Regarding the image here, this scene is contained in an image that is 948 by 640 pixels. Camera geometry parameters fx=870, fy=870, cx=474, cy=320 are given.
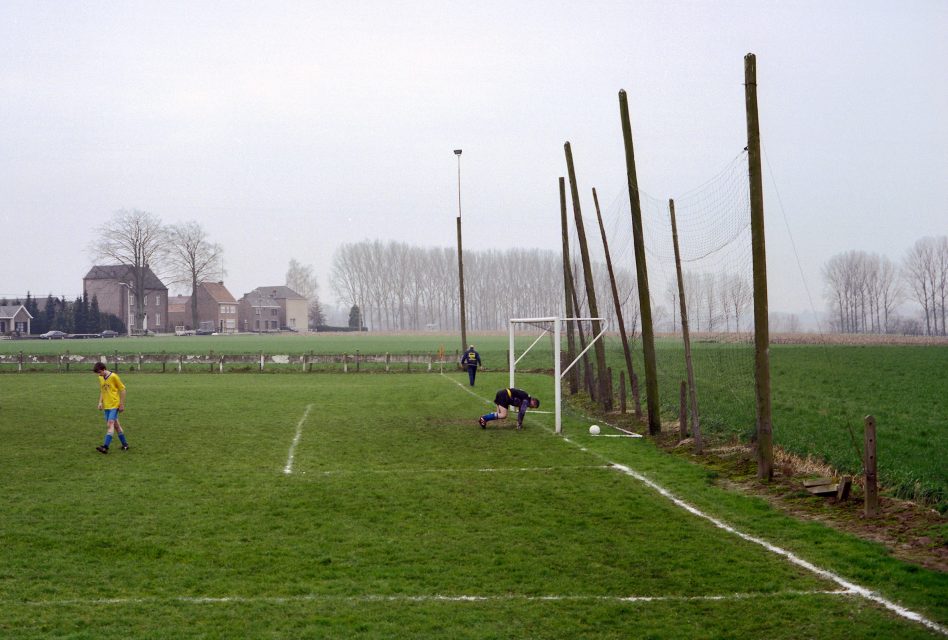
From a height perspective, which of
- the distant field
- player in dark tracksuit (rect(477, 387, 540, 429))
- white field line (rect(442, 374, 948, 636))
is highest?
player in dark tracksuit (rect(477, 387, 540, 429))

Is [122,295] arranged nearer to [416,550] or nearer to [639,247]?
[639,247]

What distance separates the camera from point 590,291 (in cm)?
2608

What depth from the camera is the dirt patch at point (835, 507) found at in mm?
9617

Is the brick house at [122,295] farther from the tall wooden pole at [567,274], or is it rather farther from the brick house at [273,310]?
the tall wooden pole at [567,274]

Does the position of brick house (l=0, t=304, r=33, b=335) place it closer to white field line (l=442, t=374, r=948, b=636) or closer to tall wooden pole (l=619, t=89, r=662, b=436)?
tall wooden pole (l=619, t=89, r=662, b=436)

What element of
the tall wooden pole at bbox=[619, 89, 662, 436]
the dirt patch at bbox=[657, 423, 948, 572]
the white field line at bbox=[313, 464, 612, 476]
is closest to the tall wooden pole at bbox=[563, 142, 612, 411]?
the tall wooden pole at bbox=[619, 89, 662, 436]

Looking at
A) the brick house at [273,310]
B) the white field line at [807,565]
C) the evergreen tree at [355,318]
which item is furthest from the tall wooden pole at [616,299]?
the brick house at [273,310]

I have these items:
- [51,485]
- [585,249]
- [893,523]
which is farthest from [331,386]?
[893,523]

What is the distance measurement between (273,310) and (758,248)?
155 meters

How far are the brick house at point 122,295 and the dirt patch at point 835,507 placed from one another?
129 metres

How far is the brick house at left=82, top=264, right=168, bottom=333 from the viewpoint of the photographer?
136125 mm

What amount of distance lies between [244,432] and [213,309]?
137 m

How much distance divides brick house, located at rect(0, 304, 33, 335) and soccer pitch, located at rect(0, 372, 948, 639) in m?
120

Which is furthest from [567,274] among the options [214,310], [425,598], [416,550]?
[214,310]
